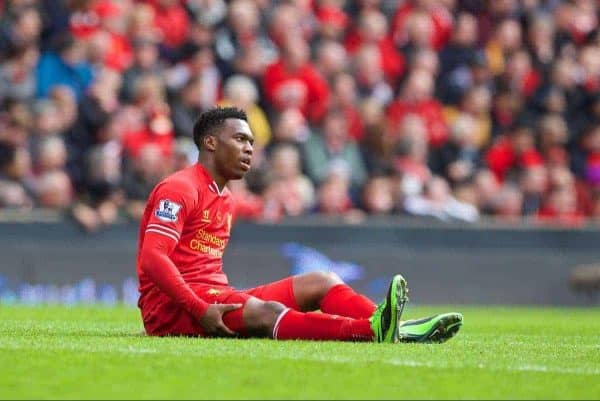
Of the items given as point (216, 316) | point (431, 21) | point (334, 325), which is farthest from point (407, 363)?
point (431, 21)

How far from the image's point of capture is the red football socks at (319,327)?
26.3 ft

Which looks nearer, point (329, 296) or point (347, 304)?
point (347, 304)

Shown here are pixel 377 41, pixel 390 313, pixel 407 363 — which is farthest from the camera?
pixel 377 41

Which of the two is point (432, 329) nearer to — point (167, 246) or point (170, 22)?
point (167, 246)

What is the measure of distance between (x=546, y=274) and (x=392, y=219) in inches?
77.3

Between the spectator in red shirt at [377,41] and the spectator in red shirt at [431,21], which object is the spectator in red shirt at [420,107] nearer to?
the spectator in red shirt at [377,41]

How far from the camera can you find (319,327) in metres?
8.05

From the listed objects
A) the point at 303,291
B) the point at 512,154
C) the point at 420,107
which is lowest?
Result: the point at 303,291

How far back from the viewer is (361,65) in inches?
693

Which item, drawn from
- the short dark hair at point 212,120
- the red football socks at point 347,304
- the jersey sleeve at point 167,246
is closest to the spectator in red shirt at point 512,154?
the short dark hair at point 212,120

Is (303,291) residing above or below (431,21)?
below

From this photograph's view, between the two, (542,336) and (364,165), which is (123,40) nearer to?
(364,165)

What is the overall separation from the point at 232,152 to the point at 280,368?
7.54 ft

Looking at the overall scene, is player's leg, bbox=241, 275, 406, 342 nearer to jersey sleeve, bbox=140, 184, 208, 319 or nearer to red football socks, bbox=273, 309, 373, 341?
red football socks, bbox=273, 309, 373, 341
